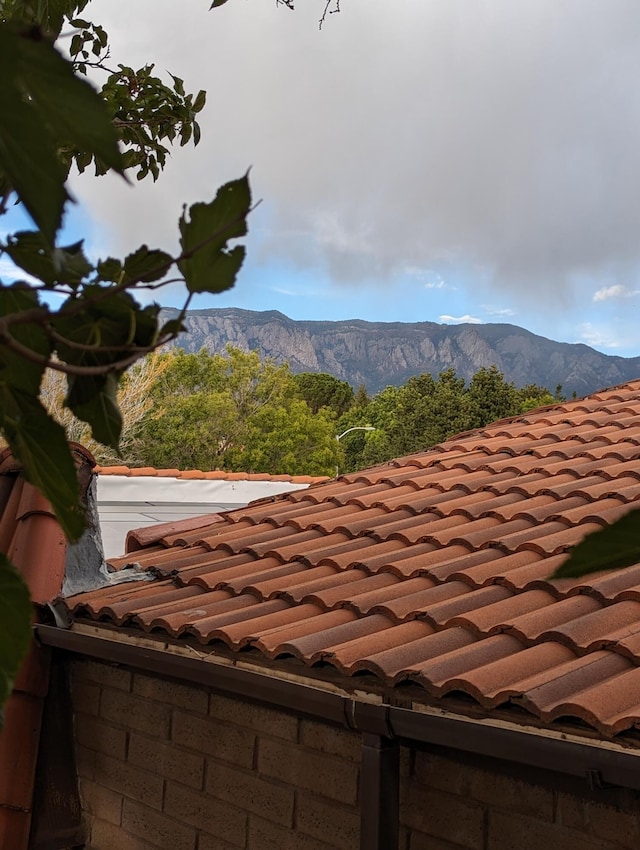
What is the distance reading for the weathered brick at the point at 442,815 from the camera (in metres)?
2.59

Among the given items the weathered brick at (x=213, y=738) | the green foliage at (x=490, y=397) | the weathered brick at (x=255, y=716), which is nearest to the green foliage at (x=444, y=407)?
the green foliage at (x=490, y=397)

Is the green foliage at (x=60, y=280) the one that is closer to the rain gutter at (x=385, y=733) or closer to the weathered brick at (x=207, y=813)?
the rain gutter at (x=385, y=733)

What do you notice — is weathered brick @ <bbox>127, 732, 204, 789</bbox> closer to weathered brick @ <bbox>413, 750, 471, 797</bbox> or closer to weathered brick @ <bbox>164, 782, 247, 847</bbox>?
weathered brick @ <bbox>164, 782, 247, 847</bbox>

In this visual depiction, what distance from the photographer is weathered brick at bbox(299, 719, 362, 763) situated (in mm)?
2912

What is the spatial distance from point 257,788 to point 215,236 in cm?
287

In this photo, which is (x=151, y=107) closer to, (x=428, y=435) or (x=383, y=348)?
(x=428, y=435)

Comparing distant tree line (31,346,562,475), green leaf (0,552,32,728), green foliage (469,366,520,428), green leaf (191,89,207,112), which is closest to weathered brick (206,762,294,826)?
green leaf (191,89,207,112)

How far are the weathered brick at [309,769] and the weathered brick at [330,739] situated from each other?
2cm

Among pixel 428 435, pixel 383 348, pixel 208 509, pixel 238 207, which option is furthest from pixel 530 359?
pixel 238 207

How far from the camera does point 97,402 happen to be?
2.49 feet

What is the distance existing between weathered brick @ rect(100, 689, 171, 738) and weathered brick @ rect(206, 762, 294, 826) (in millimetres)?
325

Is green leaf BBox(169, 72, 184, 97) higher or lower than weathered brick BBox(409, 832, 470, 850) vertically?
higher

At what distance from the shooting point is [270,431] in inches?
1718

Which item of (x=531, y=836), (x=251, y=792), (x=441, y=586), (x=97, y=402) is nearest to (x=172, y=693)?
(x=251, y=792)
